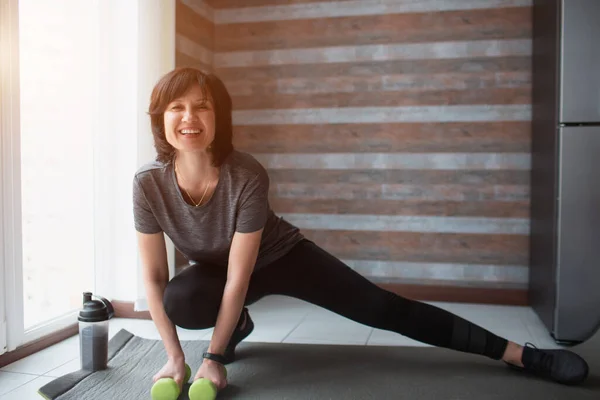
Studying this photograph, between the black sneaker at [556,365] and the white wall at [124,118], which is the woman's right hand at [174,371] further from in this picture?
the black sneaker at [556,365]

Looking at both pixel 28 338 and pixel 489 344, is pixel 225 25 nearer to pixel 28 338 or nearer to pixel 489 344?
pixel 28 338

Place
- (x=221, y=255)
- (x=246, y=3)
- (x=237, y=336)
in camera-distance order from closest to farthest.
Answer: (x=221, y=255) → (x=237, y=336) → (x=246, y=3)

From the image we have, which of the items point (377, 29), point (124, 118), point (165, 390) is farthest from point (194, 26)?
point (165, 390)

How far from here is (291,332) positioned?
2400 millimetres

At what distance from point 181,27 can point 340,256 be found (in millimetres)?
1428

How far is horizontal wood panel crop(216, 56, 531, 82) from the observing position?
9.55 ft

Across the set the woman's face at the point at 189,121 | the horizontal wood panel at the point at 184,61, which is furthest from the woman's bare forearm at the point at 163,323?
the horizontal wood panel at the point at 184,61

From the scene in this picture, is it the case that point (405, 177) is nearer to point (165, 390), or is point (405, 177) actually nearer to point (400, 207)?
point (400, 207)

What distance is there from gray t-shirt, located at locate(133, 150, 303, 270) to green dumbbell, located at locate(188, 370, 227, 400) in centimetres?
38

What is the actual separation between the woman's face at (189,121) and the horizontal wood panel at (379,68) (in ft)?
5.22

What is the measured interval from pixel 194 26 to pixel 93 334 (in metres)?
1.76

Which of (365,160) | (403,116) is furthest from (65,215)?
(403,116)

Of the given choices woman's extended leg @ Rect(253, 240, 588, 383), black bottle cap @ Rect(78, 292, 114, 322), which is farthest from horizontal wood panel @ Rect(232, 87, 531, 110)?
black bottle cap @ Rect(78, 292, 114, 322)

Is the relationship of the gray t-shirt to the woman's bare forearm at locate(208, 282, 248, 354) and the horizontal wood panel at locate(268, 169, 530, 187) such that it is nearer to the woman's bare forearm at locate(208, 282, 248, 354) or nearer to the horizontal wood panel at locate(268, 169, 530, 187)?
the woman's bare forearm at locate(208, 282, 248, 354)
